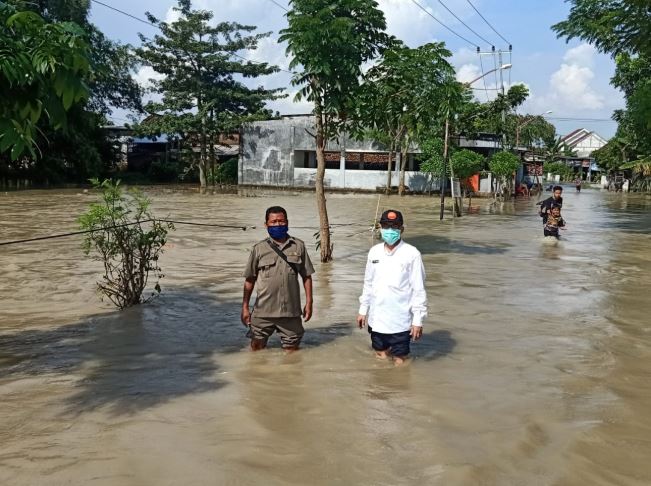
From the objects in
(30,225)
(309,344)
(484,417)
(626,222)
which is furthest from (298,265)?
(626,222)

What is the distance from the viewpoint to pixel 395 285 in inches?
207

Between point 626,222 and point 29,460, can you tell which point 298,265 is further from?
point 626,222

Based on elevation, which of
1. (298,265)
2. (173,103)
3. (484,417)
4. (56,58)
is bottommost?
(484,417)

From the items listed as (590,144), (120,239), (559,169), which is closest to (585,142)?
(590,144)

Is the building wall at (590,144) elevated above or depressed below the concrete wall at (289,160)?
above

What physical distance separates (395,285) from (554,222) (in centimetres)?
1072

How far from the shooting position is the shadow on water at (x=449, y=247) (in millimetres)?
14078

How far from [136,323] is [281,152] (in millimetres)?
35879

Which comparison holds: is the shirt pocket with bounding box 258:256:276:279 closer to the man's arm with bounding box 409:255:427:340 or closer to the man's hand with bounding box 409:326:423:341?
the man's arm with bounding box 409:255:427:340

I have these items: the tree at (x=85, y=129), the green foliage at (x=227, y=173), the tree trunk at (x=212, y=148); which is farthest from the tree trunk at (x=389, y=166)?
the tree at (x=85, y=129)

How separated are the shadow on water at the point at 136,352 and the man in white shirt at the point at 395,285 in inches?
47.2

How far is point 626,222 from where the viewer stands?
2345 centimetres

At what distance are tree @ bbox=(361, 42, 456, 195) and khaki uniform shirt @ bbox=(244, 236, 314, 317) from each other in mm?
5806

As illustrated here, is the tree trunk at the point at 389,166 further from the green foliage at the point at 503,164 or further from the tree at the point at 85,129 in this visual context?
the tree at the point at 85,129
